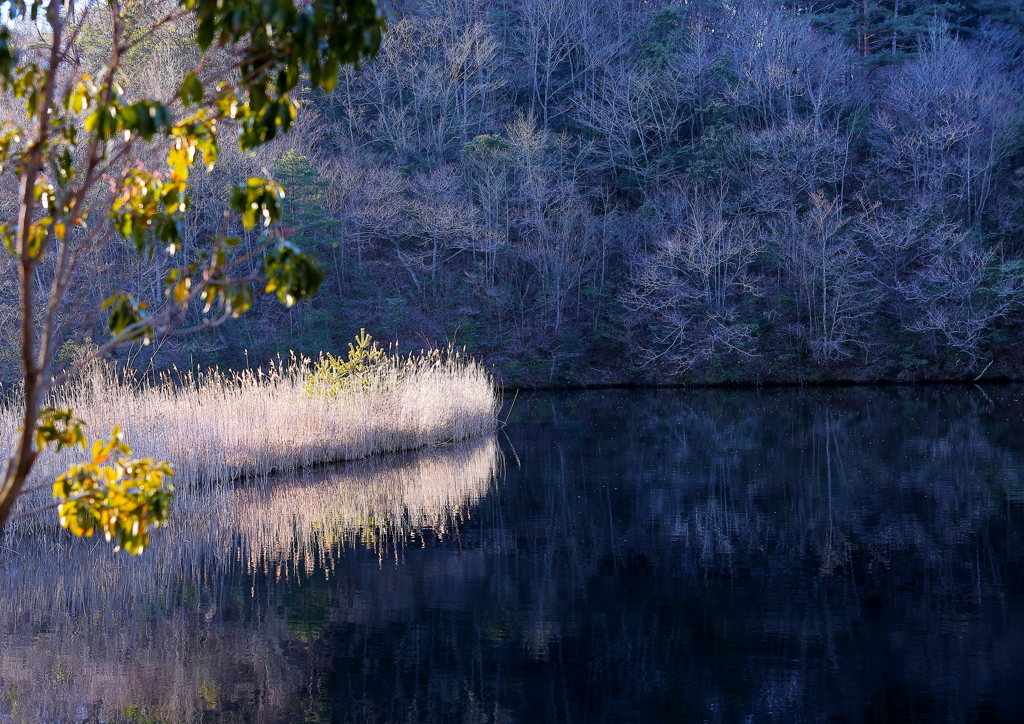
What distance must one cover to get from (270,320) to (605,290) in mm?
10773

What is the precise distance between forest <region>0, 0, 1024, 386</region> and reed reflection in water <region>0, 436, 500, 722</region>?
708 inches

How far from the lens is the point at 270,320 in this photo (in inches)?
1220

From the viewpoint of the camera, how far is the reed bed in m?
11.5

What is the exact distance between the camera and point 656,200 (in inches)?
1284

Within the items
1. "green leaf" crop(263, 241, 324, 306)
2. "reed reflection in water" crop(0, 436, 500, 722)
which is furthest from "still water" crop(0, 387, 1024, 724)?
"green leaf" crop(263, 241, 324, 306)

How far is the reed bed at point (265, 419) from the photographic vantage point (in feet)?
37.8

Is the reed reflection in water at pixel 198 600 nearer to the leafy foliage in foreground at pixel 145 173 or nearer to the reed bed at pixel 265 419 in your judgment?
the reed bed at pixel 265 419

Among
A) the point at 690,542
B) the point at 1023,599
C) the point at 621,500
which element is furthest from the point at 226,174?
the point at 1023,599

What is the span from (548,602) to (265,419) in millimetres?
7292

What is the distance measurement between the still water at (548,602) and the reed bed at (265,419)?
922 millimetres

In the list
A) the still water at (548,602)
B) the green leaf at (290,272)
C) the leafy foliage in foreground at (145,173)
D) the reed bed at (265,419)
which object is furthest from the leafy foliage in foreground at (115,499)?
the reed bed at (265,419)

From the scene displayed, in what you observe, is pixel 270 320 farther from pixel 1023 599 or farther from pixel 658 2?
pixel 1023 599

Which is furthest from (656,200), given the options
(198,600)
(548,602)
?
(198,600)

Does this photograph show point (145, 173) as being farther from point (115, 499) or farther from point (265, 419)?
point (265, 419)
